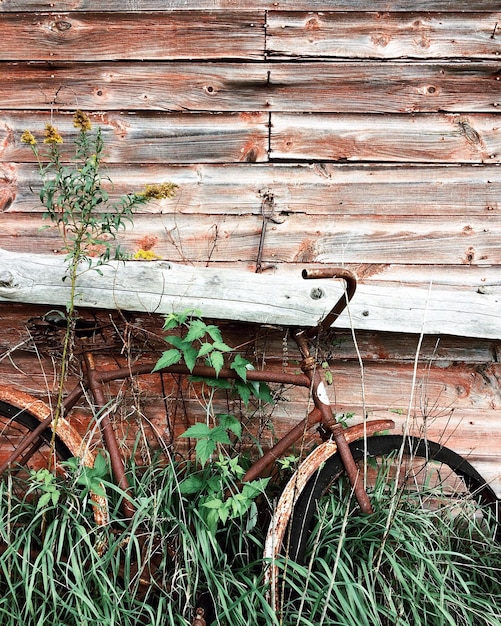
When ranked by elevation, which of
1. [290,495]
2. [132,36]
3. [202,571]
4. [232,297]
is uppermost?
[132,36]

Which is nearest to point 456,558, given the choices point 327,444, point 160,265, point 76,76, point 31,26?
point 327,444

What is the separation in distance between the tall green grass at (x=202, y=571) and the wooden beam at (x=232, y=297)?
2.38 ft

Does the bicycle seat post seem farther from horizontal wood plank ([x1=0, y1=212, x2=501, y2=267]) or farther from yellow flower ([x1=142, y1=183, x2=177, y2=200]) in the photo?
yellow flower ([x1=142, y1=183, x2=177, y2=200])

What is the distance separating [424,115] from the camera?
2.35m

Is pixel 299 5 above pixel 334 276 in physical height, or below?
above

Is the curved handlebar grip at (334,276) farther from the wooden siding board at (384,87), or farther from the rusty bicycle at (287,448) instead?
the wooden siding board at (384,87)

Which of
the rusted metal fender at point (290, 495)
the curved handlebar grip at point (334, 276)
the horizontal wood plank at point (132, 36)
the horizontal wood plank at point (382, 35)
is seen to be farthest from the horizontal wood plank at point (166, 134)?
the rusted metal fender at point (290, 495)

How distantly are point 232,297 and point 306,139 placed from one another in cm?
86

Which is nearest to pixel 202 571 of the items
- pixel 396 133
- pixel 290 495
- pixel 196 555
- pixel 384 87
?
pixel 196 555

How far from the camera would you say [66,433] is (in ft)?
6.64

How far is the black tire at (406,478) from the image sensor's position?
1.98 m

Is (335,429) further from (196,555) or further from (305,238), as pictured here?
(305,238)

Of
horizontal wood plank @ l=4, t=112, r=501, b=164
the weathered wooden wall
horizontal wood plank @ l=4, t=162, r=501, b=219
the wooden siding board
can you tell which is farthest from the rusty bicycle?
the wooden siding board

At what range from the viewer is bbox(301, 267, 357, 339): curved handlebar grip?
1637 millimetres
